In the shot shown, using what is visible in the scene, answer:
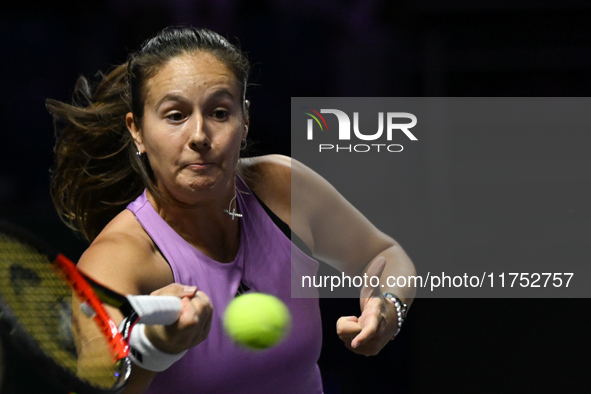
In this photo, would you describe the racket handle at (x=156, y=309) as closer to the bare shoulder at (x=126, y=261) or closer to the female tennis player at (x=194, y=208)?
the female tennis player at (x=194, y=208)

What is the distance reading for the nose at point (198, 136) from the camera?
146 centimetres

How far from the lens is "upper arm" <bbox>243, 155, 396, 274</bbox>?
182 cm

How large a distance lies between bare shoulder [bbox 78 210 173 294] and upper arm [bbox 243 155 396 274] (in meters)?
0.41

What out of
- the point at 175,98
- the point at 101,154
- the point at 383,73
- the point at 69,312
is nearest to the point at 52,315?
the point at 69,312

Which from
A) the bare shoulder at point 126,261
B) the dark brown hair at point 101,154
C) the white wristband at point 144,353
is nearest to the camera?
the white wristband at point 144,353

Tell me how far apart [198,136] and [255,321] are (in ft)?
1.34

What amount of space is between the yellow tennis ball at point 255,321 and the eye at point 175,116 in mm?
414

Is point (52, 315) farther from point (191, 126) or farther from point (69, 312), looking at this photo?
point (191, 126)

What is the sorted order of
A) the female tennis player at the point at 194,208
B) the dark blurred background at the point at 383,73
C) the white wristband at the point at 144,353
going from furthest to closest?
the dark blurred background at the point at 383,73
the female tennis player at the point at 194,208
the white wristband at the point at 144,353
